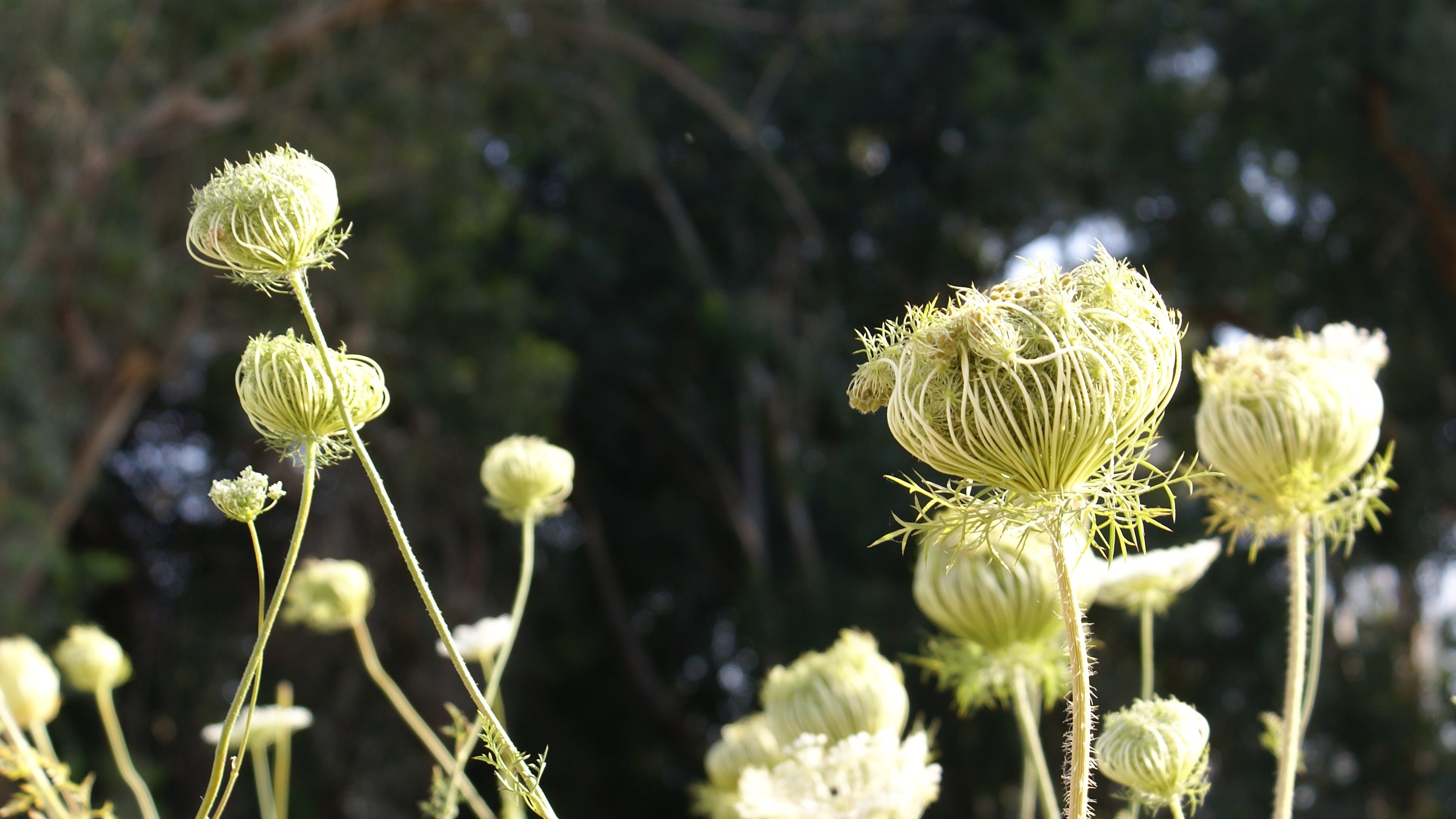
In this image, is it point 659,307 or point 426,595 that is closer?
point 426,595

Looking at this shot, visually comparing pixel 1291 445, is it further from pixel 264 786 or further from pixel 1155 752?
pixel 264 786

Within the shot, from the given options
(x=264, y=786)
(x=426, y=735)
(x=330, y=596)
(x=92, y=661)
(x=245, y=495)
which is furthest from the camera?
(x=330, y=596)

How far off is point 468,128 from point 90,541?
14.7ft

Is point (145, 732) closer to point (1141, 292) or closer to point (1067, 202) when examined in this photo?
point (1067, 202)

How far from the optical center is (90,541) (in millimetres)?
9188

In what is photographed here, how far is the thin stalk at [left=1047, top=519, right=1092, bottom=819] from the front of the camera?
0.65 meters

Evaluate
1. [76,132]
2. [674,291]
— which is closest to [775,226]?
[674,291]

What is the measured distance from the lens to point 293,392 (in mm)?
844

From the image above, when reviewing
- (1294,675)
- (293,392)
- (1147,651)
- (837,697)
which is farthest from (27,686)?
(1294,675)

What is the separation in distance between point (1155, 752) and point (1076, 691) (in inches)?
11.9

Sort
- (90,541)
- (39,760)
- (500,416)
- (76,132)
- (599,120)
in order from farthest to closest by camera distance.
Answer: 1. (90,541)
2. (599,120)
3. (500,416)
4. (76,132)
5. (39,760)

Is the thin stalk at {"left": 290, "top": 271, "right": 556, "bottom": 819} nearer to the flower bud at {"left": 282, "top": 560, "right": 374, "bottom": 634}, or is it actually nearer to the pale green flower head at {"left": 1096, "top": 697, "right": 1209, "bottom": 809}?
the pale green flower head at {"left": 1096, "top": 697, "right": 1209, "bottom": 809}

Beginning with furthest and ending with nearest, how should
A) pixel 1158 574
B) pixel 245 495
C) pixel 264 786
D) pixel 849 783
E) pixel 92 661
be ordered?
pixel 92 661 → pixel 264 786 → pixel 1158 574 → pixel 849 783 → pixel 245 495

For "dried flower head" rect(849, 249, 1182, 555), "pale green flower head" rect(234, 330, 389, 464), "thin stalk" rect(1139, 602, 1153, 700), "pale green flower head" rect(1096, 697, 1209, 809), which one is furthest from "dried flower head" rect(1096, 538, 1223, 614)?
"pale green flower head" rect(234, 330, 389, 464)
